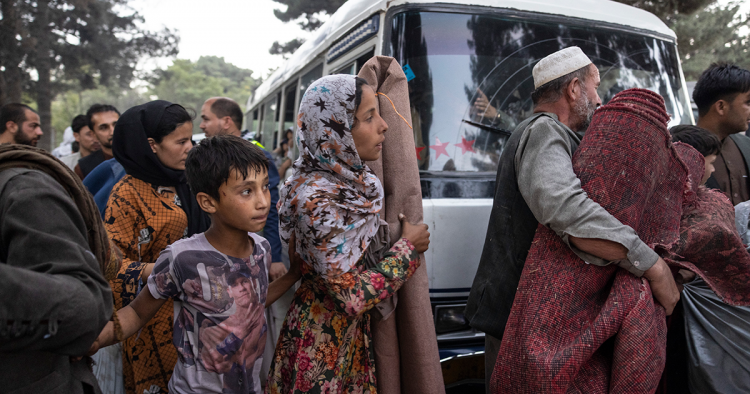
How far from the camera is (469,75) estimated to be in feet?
9.45

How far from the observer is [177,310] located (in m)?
1.72

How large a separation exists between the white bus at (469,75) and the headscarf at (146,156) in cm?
118

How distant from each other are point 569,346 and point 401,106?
45.6 inches

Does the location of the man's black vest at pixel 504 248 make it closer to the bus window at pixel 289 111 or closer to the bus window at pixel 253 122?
the bus window at pixel 289 111

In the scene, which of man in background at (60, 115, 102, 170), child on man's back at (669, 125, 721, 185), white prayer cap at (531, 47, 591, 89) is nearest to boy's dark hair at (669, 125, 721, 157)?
child on man's back at (669, 125, 721, 185)

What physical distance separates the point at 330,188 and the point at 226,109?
315 cm

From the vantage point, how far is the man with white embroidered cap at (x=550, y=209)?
5.23ft

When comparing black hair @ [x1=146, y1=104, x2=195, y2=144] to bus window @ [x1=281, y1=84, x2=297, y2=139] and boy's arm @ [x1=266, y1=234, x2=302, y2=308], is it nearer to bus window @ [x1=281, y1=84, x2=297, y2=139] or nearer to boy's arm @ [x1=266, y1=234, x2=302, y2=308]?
boy's arm @ [x1=266, y1=234, x2=302, y2=308]

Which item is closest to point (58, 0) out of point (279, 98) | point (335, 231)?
point (279, 98)

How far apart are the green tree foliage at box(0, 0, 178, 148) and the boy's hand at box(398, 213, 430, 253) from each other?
14214 millimetres

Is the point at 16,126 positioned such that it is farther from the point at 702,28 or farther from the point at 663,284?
the point at 702,28

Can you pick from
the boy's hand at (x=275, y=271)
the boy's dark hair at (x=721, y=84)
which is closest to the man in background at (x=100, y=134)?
the boy's hand at (x=275, y=271)

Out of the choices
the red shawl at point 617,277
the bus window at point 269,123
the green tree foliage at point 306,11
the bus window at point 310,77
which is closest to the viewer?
the red shawl at point 617,277

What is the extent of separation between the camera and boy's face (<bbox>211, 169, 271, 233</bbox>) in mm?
1704
